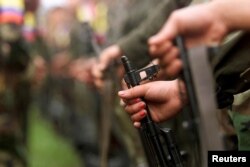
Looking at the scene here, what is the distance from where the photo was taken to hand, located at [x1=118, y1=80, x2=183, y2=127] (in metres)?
1.02

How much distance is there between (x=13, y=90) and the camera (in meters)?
3.69

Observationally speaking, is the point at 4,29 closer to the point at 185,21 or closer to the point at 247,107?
the point at 247,107

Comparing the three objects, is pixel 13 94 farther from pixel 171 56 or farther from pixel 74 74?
pixel 171 56

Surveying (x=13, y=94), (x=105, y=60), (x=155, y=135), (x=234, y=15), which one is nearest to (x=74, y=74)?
(x=13, y=94)

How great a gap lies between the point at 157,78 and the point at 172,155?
0.51 feet

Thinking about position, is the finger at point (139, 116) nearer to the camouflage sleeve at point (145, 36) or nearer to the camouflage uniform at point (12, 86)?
the camouflage sleeve at point (145, 36)

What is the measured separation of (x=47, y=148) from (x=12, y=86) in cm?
215

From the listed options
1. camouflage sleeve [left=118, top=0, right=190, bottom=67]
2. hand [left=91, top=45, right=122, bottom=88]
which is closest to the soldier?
camouflage sleeve [left=118, top=0, right=190, bottom=67]

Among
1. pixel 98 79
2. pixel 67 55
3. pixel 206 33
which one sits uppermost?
pixel 206 33

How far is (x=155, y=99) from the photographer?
1.04m

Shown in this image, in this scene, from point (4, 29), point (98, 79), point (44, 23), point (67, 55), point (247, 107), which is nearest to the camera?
point (247, 107)

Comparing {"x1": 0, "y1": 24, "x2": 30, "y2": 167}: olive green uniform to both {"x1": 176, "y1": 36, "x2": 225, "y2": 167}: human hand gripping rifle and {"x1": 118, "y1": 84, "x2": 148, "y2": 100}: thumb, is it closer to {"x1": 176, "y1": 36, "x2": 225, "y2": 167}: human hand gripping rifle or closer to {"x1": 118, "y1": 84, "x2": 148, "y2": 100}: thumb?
{"x1": 118, "y1": 84, "x2": 148, "y2": 100}: thumb

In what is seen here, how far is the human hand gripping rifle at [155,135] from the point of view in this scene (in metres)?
1.02

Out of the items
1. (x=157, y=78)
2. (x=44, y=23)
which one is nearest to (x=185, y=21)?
(x=157, y=78)
